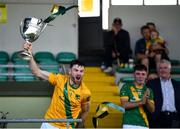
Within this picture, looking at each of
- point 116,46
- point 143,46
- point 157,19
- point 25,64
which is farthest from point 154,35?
point 25,64

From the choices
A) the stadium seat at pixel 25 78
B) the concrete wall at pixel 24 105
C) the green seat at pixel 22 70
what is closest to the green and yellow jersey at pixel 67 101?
the concrete wall at pixel 24 105

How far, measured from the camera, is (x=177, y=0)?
12273 millimetres

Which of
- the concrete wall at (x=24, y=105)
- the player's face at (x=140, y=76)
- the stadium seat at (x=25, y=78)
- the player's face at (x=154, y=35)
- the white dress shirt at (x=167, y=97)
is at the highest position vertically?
the player's face at (x=154, y=35)

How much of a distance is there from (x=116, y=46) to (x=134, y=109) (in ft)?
12.2

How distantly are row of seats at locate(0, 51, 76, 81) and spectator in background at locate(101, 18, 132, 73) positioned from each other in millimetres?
784

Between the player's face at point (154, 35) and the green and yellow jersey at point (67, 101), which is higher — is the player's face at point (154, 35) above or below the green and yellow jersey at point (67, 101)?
above

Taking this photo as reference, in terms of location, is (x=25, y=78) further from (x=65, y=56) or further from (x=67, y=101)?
(x=67, y=101)

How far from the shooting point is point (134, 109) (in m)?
7.38

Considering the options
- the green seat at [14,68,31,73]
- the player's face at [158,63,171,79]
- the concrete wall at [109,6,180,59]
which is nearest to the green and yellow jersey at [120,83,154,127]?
the player's face at [158,63,171,79]

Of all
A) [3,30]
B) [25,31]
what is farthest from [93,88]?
[25,31]

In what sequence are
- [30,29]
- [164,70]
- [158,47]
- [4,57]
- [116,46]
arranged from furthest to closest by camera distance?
[4,57], [116,46], [158,47], [164,70], [30,29]

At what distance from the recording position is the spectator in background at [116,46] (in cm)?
1095

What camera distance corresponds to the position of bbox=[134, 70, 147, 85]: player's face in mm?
7266

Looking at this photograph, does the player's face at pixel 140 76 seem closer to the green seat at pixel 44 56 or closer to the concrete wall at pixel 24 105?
the concrete wall at pixel 24 105
